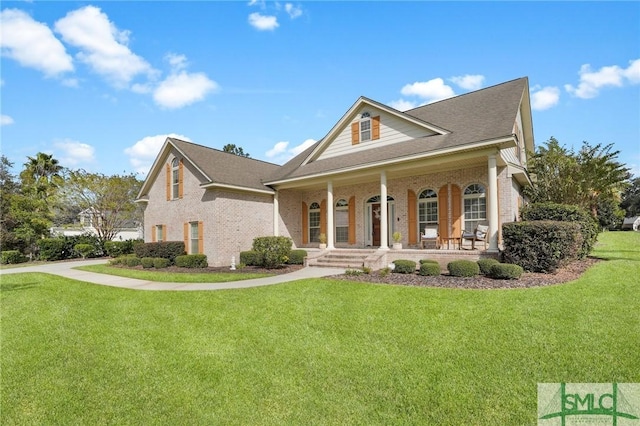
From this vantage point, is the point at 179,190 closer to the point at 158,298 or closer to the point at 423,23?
the point at 158,298

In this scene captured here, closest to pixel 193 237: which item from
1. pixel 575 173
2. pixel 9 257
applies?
pixel 9 257

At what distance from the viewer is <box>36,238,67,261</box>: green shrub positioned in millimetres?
22609

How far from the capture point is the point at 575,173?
14094 millimetres

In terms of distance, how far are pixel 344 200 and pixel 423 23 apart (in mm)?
9235

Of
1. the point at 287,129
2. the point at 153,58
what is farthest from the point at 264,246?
the point at 153,58

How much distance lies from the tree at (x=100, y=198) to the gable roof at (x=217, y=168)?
7422 millimetres

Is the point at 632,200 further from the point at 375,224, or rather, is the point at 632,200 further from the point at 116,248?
the point at 116,248

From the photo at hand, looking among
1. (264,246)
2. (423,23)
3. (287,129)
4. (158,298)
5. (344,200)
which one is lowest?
(158,298)

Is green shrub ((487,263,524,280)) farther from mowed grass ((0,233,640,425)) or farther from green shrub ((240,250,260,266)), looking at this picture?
green shrub ((240,250,260,266))

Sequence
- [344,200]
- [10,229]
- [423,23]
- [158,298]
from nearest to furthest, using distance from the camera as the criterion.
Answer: [158,298] < [423,23] < [344,200] < [10,229]

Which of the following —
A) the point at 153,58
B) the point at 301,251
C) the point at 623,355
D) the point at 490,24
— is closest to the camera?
the point at 623,355

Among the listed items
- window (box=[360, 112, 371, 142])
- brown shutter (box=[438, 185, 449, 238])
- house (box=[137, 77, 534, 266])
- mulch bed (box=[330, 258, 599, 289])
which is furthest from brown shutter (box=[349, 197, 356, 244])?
mulch bed (box=[330, 258, 599, 289])

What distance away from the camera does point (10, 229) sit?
24.7 m

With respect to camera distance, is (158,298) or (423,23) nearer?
(158,298)
